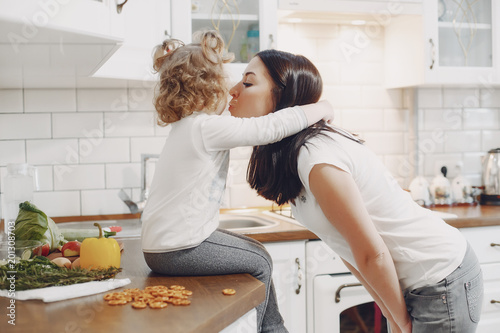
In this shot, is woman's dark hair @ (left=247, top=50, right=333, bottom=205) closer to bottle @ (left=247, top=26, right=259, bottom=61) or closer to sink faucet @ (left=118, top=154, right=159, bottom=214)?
bottle @ (left=247, top=26, right=259, bottom=61)

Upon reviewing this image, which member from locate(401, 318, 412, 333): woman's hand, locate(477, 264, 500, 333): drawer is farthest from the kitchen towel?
locate(477, 264, 500, 333): drawer

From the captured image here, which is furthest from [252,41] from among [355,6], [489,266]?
[489,266]

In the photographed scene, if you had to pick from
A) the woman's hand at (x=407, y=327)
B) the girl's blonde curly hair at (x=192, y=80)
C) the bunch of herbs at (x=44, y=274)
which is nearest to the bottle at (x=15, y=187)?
the bunch of herbs at (x=44, y=274)

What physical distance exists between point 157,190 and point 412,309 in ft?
2.33

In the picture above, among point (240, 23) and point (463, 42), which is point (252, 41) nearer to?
point (240, 23)

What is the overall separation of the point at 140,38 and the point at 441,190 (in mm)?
1679

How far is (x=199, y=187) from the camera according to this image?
129 cm

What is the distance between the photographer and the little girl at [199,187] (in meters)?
1.27

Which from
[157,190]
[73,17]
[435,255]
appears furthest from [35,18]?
[435,255]

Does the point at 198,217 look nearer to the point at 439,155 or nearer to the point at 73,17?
the point at 73,17

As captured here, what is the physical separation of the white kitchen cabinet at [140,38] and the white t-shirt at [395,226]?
106 cm

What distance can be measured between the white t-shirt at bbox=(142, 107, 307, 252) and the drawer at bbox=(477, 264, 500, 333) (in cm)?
141

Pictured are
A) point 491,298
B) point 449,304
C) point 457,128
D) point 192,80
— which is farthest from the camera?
point 457,128

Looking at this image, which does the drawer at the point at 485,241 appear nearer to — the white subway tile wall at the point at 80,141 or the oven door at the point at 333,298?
the oven door at the point at 333,298
